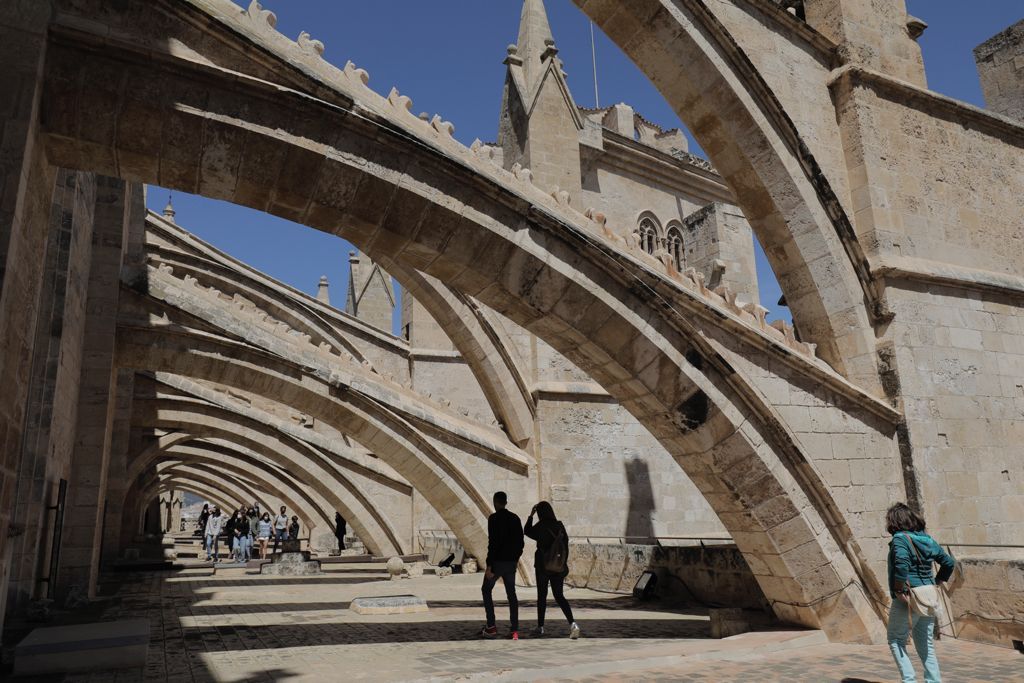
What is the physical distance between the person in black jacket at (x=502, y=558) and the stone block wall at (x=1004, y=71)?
9.17m

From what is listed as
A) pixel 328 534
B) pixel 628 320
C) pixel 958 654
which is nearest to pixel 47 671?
pixel 628 320

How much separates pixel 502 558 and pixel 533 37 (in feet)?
37.0

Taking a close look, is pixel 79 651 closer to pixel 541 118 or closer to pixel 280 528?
pixel 541 118

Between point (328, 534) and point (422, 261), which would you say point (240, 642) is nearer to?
point (422, 261)

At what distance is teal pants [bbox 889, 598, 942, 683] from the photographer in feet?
13.3

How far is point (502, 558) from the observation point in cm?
627

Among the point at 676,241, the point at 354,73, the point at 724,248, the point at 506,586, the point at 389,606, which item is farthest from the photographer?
the point at 676,241

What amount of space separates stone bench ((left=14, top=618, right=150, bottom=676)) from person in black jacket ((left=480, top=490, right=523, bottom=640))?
2.52 m

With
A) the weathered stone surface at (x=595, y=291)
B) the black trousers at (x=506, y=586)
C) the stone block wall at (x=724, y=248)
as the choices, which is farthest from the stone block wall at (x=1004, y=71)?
the black trousers at (x=506, y=586)

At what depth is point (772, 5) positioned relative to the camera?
25.7 feet

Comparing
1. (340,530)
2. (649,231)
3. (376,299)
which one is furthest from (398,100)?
(376,299)

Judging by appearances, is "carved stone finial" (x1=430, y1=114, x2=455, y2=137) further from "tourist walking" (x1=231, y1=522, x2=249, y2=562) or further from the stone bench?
"tourist walking" (x1=231, y1=522, x2=249, y2=562)

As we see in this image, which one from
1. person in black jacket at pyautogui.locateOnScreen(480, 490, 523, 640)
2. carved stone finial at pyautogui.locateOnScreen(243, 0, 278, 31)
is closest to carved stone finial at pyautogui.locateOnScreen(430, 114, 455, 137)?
carved stone finial at pyautogui.locateOnScreen(243, 0, 278, 31)

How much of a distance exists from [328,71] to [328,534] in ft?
60.6
